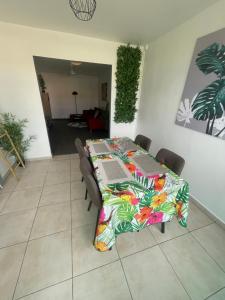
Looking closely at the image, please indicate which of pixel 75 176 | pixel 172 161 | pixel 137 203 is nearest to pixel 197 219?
pixel 172 161

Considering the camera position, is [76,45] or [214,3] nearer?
[214,3]

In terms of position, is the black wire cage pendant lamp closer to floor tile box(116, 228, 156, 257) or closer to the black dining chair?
the black dining chair

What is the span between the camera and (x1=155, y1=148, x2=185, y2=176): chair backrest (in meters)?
1.54

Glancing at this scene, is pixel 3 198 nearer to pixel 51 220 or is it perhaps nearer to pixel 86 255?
pixel 51 220

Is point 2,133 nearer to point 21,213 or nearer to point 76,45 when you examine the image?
point 21,213

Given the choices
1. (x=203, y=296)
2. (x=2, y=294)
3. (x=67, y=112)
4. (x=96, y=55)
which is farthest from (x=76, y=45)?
(x=67, y=112)

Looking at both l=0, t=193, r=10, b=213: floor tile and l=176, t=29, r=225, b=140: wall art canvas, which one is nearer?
l=176, t=29, r=225, b=140: wall art canvas

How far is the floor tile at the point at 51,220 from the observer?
154cm

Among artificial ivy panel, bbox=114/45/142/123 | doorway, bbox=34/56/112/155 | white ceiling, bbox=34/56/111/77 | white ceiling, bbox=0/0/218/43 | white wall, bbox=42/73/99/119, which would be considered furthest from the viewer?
white wall, bbox=42/73/99/119

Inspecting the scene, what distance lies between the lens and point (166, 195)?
3.99 ft

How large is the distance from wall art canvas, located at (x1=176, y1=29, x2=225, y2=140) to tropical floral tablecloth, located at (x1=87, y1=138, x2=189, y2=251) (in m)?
0.93

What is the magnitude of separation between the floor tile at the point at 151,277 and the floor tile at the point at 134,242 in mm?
50

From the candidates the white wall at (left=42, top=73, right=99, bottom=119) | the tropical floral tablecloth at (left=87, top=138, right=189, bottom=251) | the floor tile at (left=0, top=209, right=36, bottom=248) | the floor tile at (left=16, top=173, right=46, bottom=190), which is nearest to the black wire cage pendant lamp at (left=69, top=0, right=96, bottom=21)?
the tropical floral tablecloth at (left=87, top=138, right=189, bottom=251)

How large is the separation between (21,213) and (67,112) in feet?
21.3
